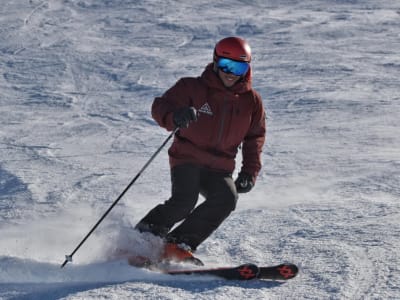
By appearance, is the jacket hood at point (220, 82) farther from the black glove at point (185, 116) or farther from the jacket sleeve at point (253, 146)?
the black glove at point (185, 116)

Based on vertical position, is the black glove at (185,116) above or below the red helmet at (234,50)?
below

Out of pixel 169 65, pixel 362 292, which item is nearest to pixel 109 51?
pixel 169 65

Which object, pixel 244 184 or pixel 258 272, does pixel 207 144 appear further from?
pixel 258 272

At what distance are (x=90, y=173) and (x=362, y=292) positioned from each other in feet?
13.2

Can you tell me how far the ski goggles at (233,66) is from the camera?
4.98 metres

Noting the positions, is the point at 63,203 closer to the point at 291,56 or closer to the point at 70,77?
the point at 70,77

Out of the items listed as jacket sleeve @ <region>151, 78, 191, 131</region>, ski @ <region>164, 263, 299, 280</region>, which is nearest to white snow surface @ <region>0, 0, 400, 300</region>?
ski @ <region>164, 263, 299, 280</region>

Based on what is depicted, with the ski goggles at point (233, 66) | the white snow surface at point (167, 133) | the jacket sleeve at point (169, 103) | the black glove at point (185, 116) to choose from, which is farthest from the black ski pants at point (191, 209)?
the ski goggles at point (233, 66)

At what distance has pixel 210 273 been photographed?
15.1 feet

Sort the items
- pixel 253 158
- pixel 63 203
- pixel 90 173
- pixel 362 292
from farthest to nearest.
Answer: pixel 90 173
pixel 63 203
pixel 253 158
pixel 362 292

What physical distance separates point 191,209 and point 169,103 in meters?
0.71

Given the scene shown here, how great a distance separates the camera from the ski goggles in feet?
16.3

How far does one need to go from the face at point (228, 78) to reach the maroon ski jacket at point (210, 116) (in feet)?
0.08

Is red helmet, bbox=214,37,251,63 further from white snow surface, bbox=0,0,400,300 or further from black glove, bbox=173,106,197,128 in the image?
white snow surface, bbox=0,0,400,300
